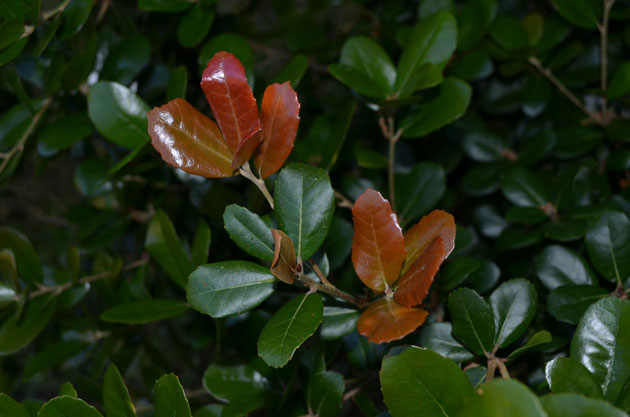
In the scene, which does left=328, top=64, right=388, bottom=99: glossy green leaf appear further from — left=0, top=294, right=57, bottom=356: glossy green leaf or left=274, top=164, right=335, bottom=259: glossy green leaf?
left=0, top=294, right=57, bottom=356: glossy green leaf

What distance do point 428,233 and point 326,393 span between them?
1.02 feet

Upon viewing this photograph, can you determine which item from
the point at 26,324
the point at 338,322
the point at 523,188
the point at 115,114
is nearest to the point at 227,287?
the point at 338,322

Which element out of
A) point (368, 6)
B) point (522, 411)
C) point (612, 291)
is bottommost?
point (612, 291)

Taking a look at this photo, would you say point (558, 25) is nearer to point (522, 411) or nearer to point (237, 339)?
point (237, 339)

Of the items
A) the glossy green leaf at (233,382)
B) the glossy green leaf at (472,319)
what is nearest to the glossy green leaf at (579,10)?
the glossy green leaf at (472,319)

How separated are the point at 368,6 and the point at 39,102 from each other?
0.92 metres

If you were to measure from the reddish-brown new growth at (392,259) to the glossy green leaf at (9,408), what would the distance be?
1.53 ft

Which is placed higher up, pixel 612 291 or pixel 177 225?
pixel 612 291

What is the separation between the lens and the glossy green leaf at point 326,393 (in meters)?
0.85

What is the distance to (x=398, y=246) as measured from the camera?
0.68 metres

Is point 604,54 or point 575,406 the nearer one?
point 575,406

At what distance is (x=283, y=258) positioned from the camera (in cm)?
65

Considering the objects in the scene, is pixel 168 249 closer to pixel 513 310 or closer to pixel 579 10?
pixel 513 310

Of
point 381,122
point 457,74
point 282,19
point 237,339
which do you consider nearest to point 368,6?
point 282,19
